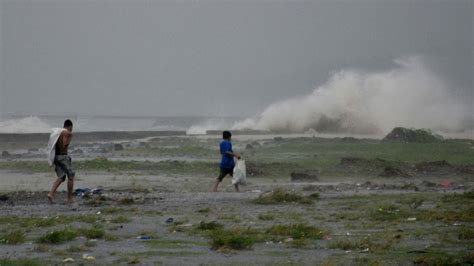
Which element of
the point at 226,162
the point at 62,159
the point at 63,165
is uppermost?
the point at 62,159

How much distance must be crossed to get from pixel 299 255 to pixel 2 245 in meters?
3.89

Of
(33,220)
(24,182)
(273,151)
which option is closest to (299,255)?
(33,220)

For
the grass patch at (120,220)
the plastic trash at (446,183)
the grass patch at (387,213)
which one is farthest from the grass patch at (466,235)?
the plastic trash at (446,183)

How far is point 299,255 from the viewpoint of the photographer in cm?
1117

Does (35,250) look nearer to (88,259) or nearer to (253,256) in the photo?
(88,259)

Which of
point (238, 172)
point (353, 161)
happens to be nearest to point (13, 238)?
point (238, 172)

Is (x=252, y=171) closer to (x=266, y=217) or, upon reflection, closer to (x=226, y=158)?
(x=226, y=158)

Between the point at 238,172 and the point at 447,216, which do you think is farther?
the point at 238,172

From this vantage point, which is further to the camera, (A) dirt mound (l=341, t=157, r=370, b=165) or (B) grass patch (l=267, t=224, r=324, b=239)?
(A) dirt mound (l=341, t=157, r=370, b=165)

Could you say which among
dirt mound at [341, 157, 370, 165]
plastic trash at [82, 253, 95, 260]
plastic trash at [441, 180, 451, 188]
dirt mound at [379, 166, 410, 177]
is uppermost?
dirt mound at [341, 157, 370, 165]

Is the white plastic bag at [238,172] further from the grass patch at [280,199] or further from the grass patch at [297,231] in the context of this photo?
the grass patch at [297,231]

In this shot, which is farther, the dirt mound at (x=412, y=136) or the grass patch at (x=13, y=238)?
the dirt mound at (x=412, y=136)

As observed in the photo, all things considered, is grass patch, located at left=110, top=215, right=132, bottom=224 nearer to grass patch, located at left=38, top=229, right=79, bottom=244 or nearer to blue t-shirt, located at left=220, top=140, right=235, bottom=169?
grass patch, located at left=38, top=229, right=79, bottom=244

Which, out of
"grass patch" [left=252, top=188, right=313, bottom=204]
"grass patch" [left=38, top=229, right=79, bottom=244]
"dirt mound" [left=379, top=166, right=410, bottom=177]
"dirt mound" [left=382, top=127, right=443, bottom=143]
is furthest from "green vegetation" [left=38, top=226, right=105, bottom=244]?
"dirt mound" [left=382, top=127, right=443, bottom=143]
